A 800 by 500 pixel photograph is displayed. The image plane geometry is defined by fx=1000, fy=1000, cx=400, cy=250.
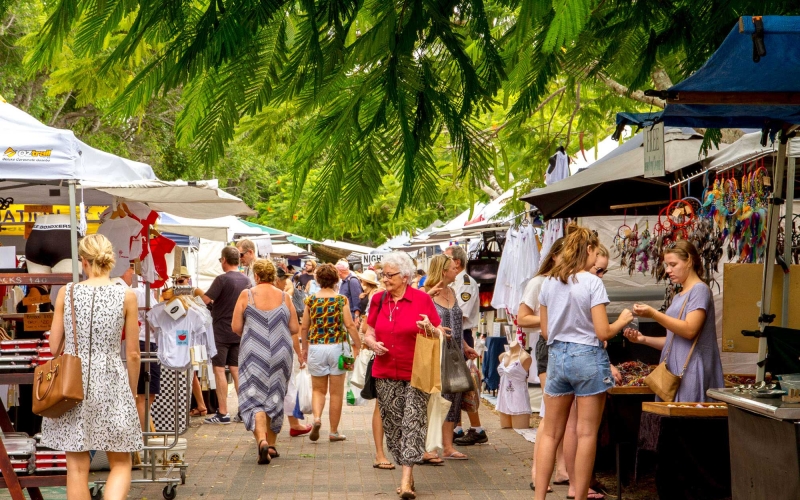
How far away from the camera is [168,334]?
8688mm

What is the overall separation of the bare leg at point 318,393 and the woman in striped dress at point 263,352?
78 cm

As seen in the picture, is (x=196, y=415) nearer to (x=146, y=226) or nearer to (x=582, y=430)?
(x=146, y=226)

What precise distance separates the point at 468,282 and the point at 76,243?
191 inches

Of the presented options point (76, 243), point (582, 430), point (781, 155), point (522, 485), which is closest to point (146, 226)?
point (76, 243)

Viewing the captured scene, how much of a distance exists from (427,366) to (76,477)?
2.92 meters

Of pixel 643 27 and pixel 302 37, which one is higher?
pixel 643 27

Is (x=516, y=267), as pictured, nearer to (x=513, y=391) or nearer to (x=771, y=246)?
(x=513, y=391)

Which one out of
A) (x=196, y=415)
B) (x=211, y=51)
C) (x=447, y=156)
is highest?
(x=211, y=51)

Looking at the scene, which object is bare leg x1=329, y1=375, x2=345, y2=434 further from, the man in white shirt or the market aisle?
the man in white shirt

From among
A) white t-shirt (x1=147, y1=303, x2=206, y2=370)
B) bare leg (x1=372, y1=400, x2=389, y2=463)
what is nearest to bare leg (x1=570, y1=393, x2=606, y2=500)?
bare leg (x1=372, y1=400, x2=389, y2=463)

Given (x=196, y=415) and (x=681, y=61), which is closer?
(x=681, y=61)

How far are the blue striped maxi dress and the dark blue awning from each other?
18.1 ft

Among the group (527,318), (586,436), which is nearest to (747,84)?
(586,436)

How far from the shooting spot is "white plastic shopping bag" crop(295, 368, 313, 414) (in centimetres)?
1140
